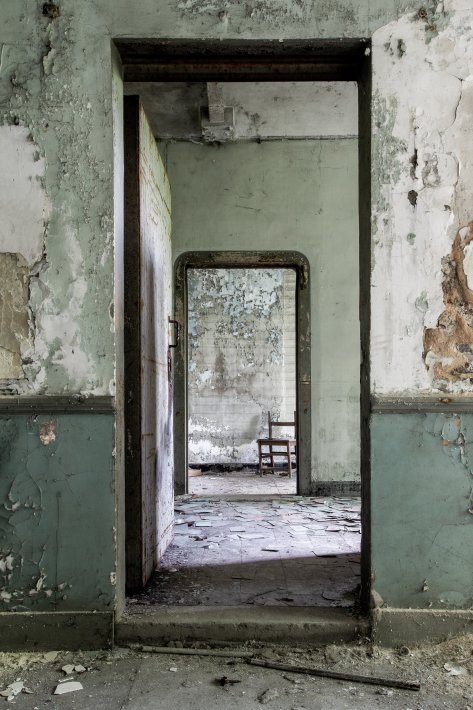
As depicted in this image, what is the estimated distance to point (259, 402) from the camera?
31.0ft

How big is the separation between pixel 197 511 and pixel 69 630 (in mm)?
2797

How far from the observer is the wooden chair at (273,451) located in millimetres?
8208

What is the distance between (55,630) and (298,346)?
3.84 meters

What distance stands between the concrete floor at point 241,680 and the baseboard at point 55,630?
0.14 ft

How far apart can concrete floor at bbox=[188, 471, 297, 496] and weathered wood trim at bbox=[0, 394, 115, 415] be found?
4.04 m

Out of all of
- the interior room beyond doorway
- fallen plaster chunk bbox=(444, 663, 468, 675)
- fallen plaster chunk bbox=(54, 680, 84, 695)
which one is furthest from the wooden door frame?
fallen plaster chunk bbox=(54, 680, 84, 695)

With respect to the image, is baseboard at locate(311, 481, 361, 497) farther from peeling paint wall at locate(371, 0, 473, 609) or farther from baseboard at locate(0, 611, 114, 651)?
baseboard at locate(0, 611, 114, 651)

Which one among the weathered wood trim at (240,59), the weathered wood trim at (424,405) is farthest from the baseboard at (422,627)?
the weathered wood trim at (240,59)

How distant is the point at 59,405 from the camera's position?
241 centimetres

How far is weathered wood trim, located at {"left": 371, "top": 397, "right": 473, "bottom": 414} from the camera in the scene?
2.43m

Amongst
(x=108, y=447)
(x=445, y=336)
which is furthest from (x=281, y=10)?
(x=108, y=447)

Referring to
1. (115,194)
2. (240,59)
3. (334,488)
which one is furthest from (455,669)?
(334,488)

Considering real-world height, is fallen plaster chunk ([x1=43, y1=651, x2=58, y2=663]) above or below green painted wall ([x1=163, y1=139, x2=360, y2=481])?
below

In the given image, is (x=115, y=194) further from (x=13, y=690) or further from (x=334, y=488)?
(x=334, y=488)
